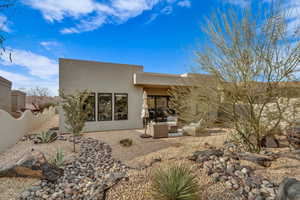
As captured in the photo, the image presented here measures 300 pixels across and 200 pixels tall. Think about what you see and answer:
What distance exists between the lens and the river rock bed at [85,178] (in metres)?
3.46

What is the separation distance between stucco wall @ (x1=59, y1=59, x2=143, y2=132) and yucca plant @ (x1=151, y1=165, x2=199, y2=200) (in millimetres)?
8049

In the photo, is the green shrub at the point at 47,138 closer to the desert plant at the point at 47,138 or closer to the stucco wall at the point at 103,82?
the desert plant at the point at 47,138

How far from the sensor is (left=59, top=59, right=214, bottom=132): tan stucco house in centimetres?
952

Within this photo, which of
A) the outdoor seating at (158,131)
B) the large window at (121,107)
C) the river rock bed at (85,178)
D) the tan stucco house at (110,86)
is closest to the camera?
the river rock bed at (85,178)

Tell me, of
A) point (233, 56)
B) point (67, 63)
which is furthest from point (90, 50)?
point (233, 56)

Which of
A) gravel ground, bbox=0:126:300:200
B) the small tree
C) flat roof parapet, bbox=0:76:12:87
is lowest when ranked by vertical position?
gravel ground, bbox=0:126:300:200

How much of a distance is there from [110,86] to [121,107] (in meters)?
1.71

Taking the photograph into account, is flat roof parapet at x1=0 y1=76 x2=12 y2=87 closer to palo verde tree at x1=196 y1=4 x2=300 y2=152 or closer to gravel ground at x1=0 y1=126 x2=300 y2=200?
gravel ground at x1=0 y1=126 x2=300 y2=200

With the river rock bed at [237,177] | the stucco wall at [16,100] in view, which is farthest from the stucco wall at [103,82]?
the stucco wall at [16,100]

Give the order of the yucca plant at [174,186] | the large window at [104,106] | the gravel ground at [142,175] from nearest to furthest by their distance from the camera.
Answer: the yucca plant at [174,186], the gravel ground at [142,175], the large window at [104,106]

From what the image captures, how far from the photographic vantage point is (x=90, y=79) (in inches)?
392

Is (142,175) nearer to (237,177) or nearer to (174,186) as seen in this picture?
(174,186)

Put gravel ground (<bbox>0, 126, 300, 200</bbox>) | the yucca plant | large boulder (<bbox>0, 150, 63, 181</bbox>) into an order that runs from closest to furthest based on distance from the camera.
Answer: the yucca plant, gravel ground (<bbox>0, 126, 300, 200</bbox>), large boulder (<bbox>0, 150, 63, 181</bbox>)

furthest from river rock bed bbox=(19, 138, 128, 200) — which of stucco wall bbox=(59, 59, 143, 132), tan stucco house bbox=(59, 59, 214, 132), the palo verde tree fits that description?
the palo verde tree
